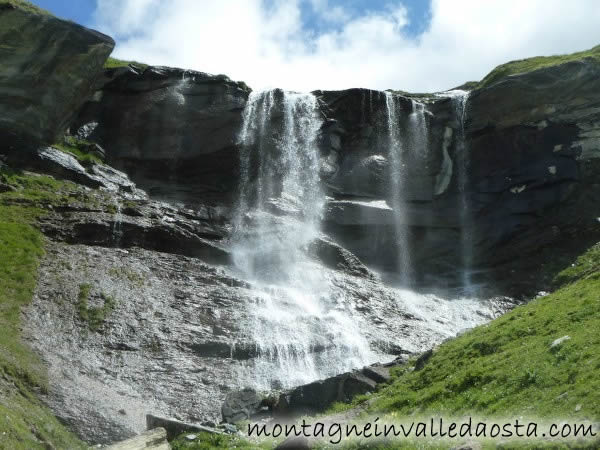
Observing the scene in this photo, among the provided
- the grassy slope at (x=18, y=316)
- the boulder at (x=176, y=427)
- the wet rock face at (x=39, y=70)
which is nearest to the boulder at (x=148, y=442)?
the boulder at (x=176, y=427)

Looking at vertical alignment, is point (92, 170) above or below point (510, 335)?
above

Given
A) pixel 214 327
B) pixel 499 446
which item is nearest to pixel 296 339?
pixel 214 327

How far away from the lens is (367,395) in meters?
21.3

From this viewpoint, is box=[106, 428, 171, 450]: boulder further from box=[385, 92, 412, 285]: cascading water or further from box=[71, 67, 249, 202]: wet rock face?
box=[71, 67, 249, 202]: wet rock face

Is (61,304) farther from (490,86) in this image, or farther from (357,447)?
(490,86)

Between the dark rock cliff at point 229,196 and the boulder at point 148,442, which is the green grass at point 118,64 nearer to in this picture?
the dark rock cliff at point 229,196

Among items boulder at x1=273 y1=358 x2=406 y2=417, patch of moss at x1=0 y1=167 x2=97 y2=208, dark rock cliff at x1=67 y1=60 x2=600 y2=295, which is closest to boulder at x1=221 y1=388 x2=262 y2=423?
boulder at x1=273 y1=358 x2=406 y2=417

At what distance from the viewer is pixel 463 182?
152 feet

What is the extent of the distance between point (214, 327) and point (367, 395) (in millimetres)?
10821

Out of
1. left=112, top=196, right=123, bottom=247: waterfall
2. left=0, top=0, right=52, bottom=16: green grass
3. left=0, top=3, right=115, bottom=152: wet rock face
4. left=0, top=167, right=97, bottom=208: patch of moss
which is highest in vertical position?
left=0, top=0, right=52, bottom=16: green grass

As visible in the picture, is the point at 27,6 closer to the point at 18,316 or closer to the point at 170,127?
the point at 170,127

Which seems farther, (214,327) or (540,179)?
(540,179)

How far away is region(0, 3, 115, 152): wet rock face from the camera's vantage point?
138 feet

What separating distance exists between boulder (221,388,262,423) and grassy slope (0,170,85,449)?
4539 mm
